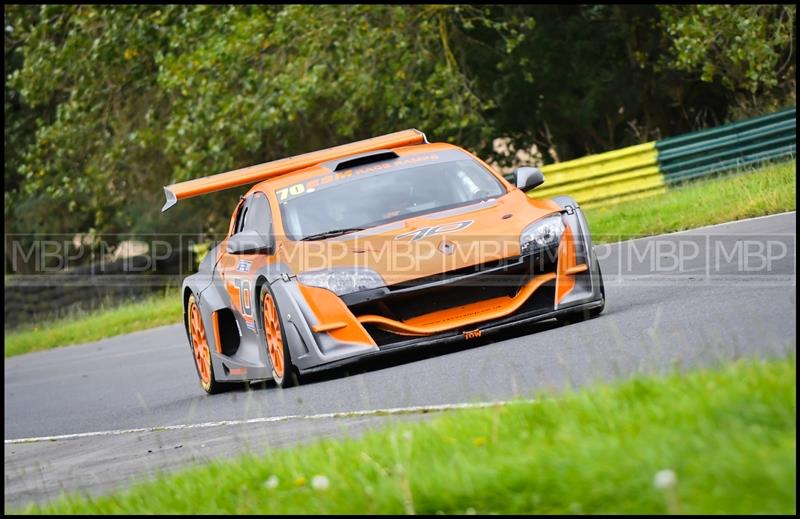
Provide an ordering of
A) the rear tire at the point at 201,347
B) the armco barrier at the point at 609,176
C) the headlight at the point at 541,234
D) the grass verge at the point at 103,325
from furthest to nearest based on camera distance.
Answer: the grass verge at the point at 103,325
the armco barrier at the point at 609,176
the rear tire at the point at 201,347
the headlight at the point at 541,234

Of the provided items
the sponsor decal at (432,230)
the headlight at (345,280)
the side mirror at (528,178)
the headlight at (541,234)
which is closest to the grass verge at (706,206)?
the side mirror at (528,178)

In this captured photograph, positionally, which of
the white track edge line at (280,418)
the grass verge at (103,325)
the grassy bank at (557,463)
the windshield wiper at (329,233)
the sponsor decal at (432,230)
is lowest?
the grass verge at (103,325)

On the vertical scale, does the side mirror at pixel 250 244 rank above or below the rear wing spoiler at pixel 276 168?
below

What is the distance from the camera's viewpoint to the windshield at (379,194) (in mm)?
10398

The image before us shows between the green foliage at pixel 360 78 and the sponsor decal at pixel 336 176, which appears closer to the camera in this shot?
the sponsor decal at pixel 336 176

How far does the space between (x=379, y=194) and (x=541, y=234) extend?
60.2 inches

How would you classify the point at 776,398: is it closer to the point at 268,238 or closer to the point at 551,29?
the point at 268,238

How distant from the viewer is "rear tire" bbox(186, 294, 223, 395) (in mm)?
11672

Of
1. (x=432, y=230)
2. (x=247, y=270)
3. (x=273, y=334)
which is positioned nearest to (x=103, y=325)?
(x=247, y=270)

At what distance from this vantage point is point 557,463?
181 inches

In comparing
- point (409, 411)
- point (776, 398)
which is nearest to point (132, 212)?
point (409, 411)

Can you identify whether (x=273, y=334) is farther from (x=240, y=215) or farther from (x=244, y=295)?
(x=240, y=215)

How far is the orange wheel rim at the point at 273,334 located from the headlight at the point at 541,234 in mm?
1695

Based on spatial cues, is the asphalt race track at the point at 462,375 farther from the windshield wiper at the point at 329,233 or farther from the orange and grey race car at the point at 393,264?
the windshield wiper at the point at 329,233
